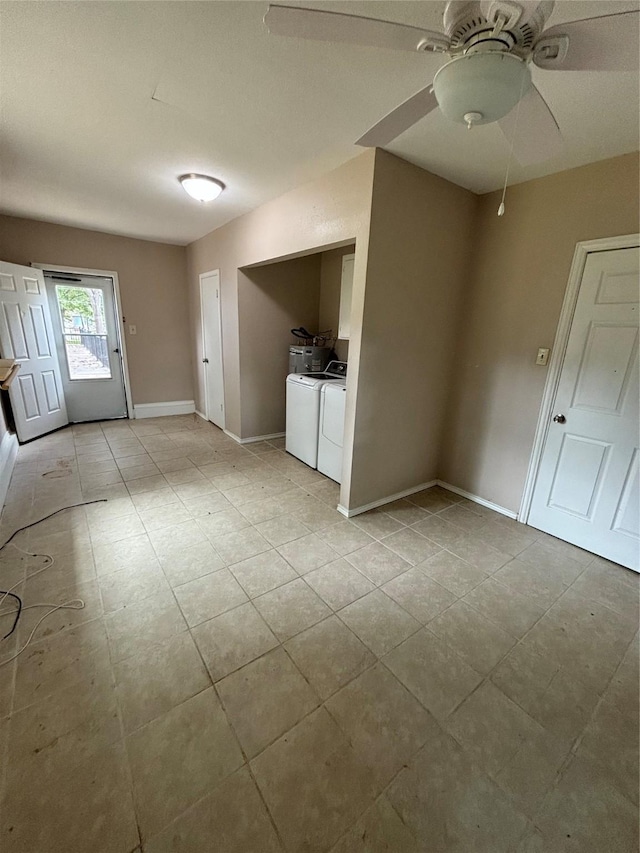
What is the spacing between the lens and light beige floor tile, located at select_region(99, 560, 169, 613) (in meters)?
1.82

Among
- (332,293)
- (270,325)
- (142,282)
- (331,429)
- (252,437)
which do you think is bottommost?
(252,437)

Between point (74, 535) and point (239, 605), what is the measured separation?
1.37 metres

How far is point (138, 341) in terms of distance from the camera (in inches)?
191

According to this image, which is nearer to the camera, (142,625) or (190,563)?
(142,625)

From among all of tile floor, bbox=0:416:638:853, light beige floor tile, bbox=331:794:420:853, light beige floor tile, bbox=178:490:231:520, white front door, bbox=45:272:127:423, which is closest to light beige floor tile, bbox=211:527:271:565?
tile floor, bbox=0:416:638:853

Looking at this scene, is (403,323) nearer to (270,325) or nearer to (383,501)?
(383,501)

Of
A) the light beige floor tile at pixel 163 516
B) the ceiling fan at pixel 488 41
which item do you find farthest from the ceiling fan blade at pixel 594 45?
the light beige floor tile at pixel 163 516

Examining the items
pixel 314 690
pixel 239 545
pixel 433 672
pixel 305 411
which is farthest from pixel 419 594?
pixel 305 411

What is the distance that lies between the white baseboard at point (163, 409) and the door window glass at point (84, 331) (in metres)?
0.63

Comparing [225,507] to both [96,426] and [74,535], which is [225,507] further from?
[96,426]

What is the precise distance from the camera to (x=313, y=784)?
3.70 ft

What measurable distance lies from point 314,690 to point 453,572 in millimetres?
1135

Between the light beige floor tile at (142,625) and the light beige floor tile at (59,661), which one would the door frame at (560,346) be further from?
the light beige floor tile at (59,661)

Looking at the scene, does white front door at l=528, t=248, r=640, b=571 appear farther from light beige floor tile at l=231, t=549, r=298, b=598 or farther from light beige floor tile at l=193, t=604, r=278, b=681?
light beige floor tile at l=193, t=604, r=278, b=681
